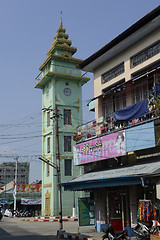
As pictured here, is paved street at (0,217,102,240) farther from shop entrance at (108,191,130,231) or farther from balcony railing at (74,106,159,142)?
balcony railing at (74,106,159,142)

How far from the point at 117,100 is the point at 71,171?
21.1 metres

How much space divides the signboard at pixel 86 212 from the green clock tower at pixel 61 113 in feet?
63.3

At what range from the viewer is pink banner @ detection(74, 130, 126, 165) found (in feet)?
60.6

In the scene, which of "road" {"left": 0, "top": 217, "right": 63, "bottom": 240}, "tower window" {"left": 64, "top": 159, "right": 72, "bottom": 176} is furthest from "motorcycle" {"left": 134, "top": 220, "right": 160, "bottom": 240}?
"tower window" {"left": 64, "top": 159, "right": 72, "bottom": 176}

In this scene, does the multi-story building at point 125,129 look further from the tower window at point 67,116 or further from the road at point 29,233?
the tower window at point 67,116

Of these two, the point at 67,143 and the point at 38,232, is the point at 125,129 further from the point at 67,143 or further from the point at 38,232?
the point at 67,143

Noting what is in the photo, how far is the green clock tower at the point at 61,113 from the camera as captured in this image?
130 ft

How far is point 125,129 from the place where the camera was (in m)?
Result: 18.3

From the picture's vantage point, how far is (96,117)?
2367 cm

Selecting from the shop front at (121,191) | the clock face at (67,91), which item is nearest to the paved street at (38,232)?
the shop front at (121,191)

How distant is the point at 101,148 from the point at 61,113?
21.5 metres

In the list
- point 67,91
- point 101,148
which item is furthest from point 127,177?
point 67,91

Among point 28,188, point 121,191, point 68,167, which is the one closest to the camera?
point 121,191

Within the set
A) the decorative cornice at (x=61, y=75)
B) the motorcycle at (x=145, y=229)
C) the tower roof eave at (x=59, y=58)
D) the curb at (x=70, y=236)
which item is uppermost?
the tower roof eave at (x=59, y=58)
